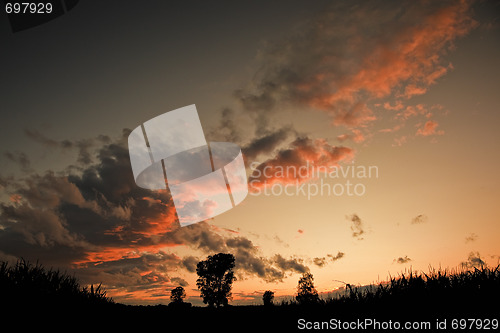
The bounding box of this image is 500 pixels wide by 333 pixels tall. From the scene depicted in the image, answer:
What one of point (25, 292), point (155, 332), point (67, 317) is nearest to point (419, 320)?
point (155, 332)

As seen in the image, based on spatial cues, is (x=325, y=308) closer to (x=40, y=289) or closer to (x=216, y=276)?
(x=40, y=289)

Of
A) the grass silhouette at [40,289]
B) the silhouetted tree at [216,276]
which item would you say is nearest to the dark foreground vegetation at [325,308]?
the grass silhouette at [40,289]

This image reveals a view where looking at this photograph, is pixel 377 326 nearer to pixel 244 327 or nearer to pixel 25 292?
pixel 244 327

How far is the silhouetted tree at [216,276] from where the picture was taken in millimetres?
65125

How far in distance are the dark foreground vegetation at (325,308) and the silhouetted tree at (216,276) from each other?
5703 centimetres

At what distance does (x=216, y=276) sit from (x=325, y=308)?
60.8 meters

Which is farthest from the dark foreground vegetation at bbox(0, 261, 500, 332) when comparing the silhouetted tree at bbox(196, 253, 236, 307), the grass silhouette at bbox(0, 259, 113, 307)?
the silhouetted tree at bbox(196, 253, 236, 307)

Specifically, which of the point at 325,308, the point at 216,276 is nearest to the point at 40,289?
the point at 325,308

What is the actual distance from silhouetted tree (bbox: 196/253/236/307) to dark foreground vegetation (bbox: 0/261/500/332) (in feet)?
187

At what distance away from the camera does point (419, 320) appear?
21.9ft

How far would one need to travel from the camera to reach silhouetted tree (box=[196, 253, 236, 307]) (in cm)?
6512

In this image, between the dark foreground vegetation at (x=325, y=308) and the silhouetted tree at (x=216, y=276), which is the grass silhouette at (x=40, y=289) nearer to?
the dark foreground vegetation at (x=325, y=308)

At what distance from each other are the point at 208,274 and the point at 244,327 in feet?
201

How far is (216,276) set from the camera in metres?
65.8
